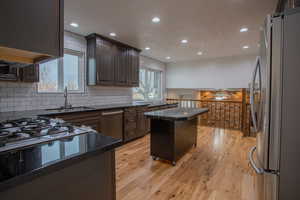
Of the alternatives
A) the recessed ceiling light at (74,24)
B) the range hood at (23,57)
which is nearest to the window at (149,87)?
the recessed ceiling light at (74,24)

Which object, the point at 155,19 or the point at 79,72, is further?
the point at 79,72

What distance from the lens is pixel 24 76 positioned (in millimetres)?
2379

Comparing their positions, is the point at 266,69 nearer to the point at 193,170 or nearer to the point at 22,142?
the point at 22,142

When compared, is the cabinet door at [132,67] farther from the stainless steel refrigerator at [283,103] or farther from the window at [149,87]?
the stainless steel refrigerator at [283,103]

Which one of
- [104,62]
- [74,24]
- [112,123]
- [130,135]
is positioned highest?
[74,24]

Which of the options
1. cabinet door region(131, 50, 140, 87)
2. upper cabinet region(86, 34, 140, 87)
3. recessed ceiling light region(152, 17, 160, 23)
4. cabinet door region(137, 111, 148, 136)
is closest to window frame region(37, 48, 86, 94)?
upper cabinet region(86, 34, 140, 87)

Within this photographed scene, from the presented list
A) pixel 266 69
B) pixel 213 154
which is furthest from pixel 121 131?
pixel 266 69

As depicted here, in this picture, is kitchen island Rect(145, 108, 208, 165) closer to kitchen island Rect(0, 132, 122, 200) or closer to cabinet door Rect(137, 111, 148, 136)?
cabinet door Rect(137, 111, 148, 136)

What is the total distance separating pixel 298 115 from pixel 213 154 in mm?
2261

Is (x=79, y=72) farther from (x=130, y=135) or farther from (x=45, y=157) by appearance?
(x=45, y=157)

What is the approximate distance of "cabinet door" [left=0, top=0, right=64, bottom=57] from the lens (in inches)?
29.7

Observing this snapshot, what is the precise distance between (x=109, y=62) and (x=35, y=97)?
1.61m

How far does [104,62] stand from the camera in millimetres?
3445

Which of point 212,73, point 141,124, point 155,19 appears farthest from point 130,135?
point 212,73
